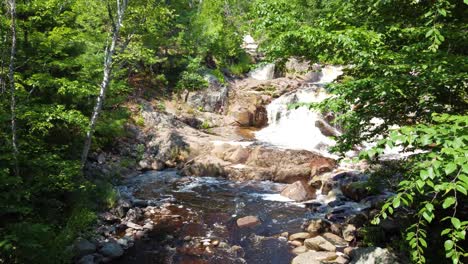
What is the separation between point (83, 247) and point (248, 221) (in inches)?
228

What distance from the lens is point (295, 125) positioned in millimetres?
27828

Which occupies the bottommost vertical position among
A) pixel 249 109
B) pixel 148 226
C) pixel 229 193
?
pixel 229 193

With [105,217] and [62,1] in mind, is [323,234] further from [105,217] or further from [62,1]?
[62,1]

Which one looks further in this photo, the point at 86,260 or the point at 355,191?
the point at 355,191

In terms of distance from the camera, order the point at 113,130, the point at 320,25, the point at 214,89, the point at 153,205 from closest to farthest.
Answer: the point at 320,25, the point at 153,205, the point at 113,130, the point at 214,89

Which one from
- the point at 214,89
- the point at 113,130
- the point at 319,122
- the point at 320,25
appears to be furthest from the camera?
the point at 214,89

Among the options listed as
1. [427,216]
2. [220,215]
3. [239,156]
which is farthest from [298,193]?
[427,216]

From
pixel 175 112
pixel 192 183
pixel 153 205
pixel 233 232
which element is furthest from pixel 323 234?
pixel 175 112

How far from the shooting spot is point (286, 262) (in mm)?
9617

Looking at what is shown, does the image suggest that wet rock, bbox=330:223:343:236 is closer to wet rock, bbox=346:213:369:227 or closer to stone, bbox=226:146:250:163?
wet rock, bbox=346:213:369:227

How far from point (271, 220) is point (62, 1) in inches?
441

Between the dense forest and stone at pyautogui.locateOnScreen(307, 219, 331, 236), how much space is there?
2.57m

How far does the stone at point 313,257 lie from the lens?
30.1ft

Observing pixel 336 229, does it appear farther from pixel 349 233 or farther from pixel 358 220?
pixel 358 220
